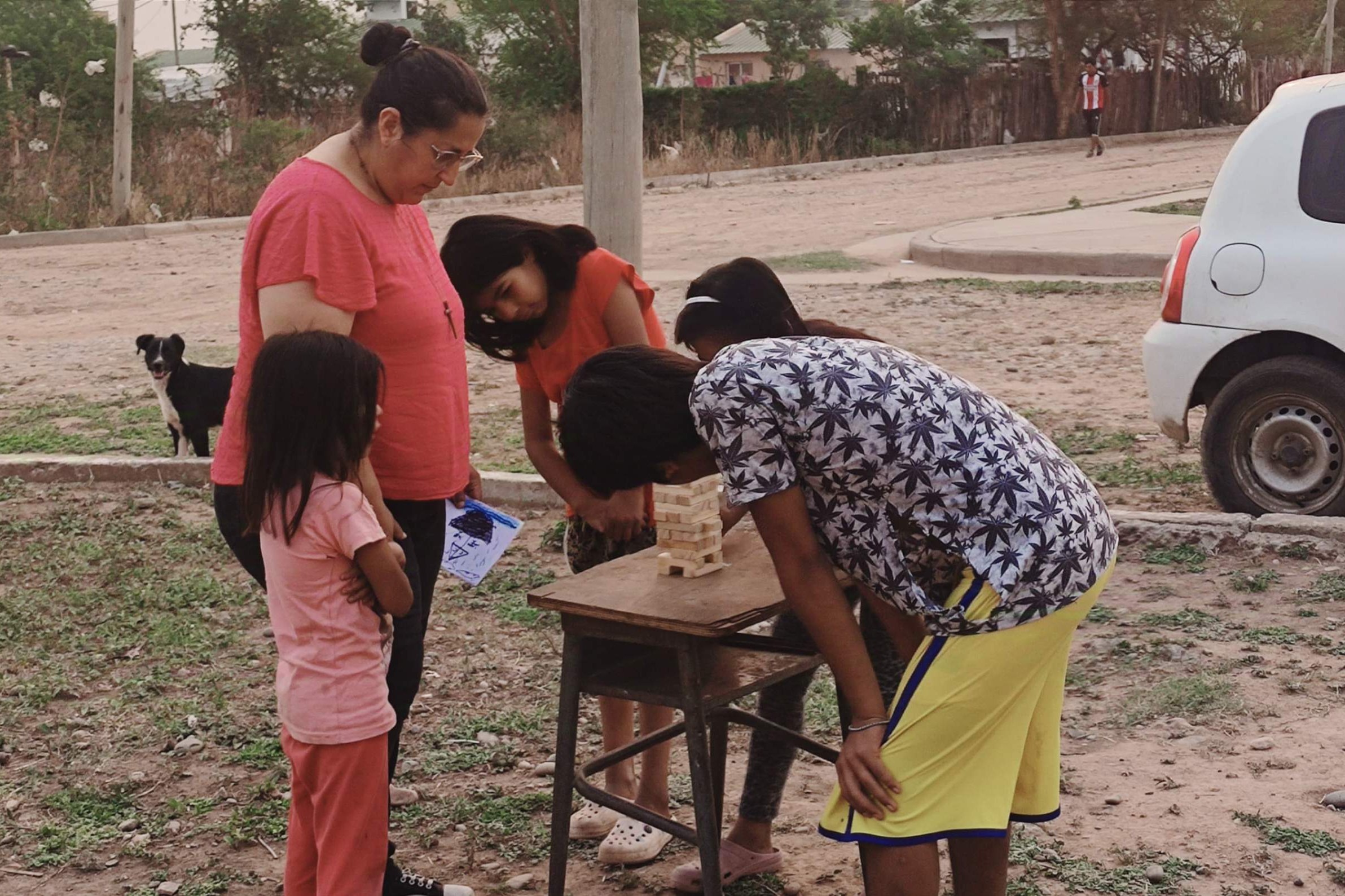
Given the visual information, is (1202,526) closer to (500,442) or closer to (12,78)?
(500,442)

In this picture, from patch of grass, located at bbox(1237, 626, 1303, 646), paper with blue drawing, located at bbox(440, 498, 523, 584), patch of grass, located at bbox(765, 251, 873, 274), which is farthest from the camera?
patch of grass, located at bbox(765, 251, 873, 274)

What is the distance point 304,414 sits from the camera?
10.6 ft

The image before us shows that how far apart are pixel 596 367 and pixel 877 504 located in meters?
0.62

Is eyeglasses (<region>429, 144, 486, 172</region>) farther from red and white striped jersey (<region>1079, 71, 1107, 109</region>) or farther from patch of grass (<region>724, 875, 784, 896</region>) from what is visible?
red and white striped jersey (<region>1079, 71, 1107, 109</region>)

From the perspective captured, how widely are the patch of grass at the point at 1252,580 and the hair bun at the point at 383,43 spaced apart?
399 cm

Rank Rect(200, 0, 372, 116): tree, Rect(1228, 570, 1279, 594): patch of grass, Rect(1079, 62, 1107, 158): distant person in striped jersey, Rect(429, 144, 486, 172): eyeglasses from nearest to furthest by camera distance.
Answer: Rect(429, 144, 486, 172): eyeglasses, Rect(1228, 570, 1279, 594): patch of grass, Rect(200, 0, 372, 116): tree, Rect(1079, 62, 1107, 158): distant person in striped jersey

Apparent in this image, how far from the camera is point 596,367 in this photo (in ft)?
9.87

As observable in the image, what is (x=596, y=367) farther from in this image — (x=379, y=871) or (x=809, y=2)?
(x=809, y=2)

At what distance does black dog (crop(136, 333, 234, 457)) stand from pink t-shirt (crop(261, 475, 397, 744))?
18.2 feet

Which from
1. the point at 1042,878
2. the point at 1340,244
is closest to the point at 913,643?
the point at 1042,878

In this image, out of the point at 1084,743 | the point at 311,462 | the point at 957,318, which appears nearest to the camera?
the point at 311,462

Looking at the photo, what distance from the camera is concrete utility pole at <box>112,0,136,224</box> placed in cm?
2153

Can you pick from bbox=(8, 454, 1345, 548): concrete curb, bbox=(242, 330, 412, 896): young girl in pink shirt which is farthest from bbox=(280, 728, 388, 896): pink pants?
bbox=(8, 454, 1345, 548): concrete curb

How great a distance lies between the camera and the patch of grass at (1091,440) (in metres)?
7.98
